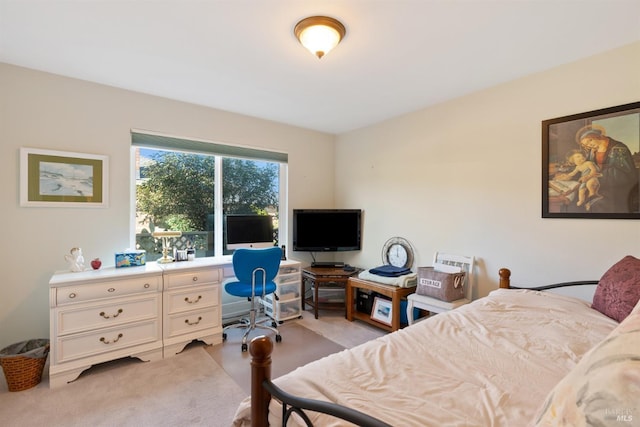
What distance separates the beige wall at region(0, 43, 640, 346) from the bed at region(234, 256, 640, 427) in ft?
2.37

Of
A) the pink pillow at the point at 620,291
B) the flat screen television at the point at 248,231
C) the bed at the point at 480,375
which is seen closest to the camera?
the bed at the point at 480,375

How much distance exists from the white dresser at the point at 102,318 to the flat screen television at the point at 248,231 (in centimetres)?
88

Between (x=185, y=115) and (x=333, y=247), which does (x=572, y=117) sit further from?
(x=185, y=115)

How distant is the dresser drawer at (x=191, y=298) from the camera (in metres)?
2.69

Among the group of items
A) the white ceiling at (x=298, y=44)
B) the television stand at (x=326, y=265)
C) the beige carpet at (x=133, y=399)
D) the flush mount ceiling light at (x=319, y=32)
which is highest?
the white ceiling at (x=298, y=44)

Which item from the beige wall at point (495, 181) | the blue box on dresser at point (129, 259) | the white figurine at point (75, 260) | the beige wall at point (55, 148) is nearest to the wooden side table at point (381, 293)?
the beige wall at point (495, 181)

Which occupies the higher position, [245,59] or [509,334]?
[245,59]

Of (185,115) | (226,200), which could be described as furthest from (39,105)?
(226,200)

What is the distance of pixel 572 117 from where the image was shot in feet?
7.49

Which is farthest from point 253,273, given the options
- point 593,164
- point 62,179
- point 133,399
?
point 593,164

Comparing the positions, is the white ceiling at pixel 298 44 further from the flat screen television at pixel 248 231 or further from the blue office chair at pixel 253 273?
the blue office chair at pixel 253 273

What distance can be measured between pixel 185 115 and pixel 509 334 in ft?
11.4

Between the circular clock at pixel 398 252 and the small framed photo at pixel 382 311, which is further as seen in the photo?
the circular clock at pixel 398 252

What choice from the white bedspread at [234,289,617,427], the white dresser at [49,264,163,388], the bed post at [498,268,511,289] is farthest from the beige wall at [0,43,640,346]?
the white bedspread at [234,289,617,427]
